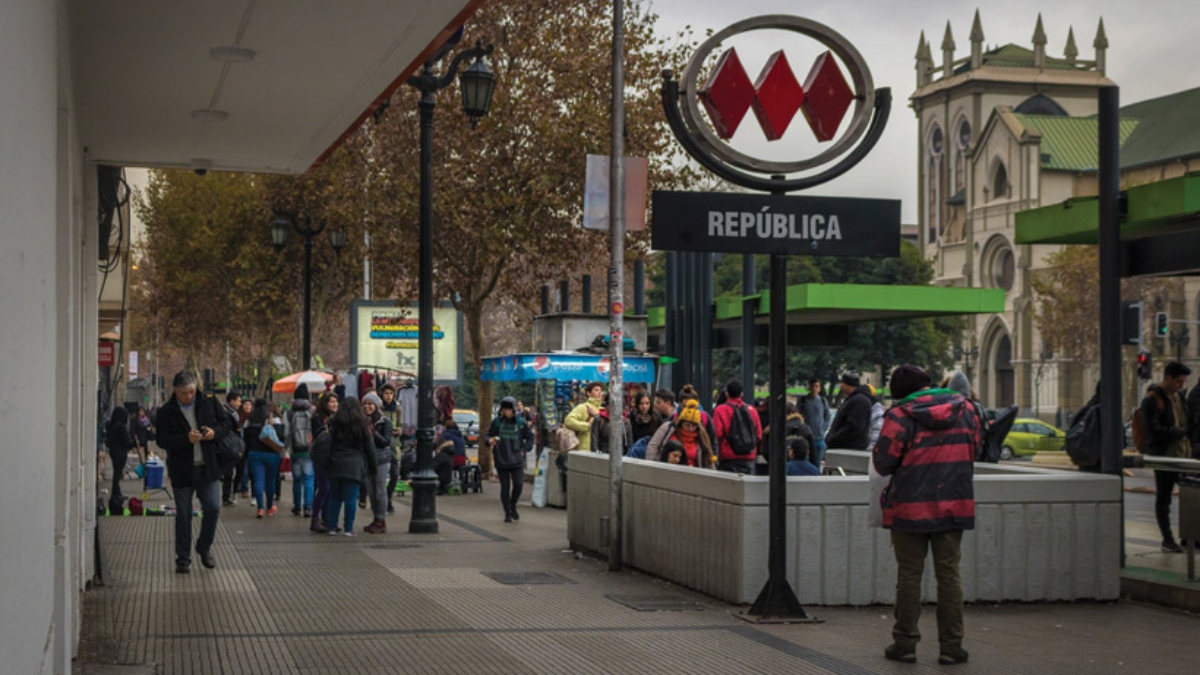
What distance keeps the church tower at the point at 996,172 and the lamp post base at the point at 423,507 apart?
81.2m

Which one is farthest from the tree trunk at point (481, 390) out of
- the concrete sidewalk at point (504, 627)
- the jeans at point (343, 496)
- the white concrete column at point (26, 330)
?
the white concrete column at point (26, 330)

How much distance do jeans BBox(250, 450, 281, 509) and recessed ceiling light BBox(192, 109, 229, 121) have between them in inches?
397

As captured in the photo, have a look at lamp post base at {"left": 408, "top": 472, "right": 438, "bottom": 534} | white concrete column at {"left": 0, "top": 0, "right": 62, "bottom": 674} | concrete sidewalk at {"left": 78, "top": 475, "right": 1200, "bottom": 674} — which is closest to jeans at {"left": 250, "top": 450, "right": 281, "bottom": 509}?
lamp post base at {"left": 408, "top": 472, "right": 438, "bottom": 534}

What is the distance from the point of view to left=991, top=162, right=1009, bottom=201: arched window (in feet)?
370

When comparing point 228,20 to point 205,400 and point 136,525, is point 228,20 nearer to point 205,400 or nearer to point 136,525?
point 205,400

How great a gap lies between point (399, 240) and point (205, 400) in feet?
61.3

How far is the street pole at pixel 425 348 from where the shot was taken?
18.5 meters

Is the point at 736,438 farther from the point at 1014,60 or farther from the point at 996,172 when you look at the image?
the point at 1014,60

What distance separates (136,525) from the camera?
19.1 m

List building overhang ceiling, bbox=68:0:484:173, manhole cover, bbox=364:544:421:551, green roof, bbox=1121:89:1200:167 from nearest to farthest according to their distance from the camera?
building overhang ceiling, bbox=68:0:484:173
manhole cover, bbox=364:544:421:551
green roof, bbox=1121:89:1200:167

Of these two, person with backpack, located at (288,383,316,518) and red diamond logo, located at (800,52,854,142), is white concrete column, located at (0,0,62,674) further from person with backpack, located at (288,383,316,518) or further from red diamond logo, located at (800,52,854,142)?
person with backpack, located at (288,383,316,518)

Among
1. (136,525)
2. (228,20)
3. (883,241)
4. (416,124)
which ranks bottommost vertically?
(136,525)

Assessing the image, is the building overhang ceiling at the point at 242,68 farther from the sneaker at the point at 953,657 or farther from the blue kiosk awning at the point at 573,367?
the blue kiosk awning at the point at 573,367

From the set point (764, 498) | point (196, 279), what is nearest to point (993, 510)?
point (764, 498)
